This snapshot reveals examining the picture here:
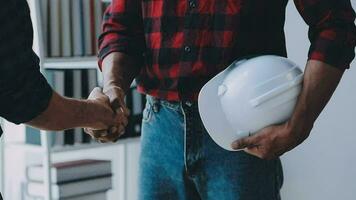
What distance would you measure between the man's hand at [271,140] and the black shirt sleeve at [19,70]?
379 millimetres

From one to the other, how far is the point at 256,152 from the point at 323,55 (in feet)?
0.73

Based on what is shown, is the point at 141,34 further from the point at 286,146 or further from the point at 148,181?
the point at 286,146

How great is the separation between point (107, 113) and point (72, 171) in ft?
3.86

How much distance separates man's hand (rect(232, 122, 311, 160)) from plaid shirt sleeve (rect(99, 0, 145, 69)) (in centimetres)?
36

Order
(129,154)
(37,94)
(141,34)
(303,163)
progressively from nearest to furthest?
(37,94) < (141,34) < (303,163) < (129,154)

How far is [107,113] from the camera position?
48.5 inches

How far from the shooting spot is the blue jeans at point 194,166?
118cm

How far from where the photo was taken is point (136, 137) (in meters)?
2.54

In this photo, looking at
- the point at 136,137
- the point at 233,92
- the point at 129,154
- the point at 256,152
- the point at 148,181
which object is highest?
the point at 233,92

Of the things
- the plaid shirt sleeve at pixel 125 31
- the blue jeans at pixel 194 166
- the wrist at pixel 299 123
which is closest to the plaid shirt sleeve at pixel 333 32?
the wrist at pixel 299 123

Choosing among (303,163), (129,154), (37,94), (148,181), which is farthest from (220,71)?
(129,154)

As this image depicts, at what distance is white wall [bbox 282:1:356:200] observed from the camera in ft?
7.34

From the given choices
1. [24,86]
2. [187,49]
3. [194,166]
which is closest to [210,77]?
[187,49]

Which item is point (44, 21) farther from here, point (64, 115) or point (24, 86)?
point (24, 86)
